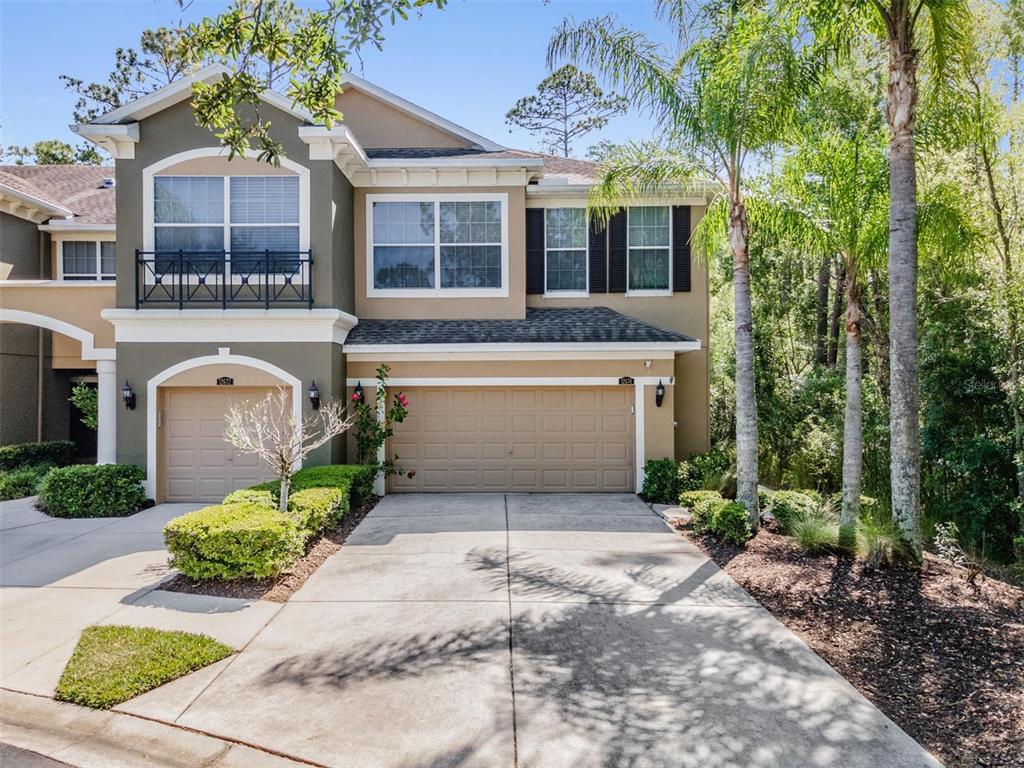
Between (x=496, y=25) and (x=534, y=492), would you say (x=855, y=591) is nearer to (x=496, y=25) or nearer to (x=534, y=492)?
(x=534, y=492)

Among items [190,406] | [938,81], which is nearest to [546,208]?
[938,81]

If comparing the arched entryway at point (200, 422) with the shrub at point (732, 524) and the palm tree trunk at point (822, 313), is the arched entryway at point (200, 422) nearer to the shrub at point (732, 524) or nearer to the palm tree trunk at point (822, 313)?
the shrub at point (732, 524)

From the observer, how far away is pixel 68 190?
16.4 m

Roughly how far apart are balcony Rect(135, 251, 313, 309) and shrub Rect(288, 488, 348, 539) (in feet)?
12.5

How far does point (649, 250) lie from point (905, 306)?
Answer: 645cm

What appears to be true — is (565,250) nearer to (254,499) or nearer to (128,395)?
(254,499)

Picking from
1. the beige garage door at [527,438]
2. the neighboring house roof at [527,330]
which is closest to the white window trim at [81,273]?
the neighboring house roof at [527,330]

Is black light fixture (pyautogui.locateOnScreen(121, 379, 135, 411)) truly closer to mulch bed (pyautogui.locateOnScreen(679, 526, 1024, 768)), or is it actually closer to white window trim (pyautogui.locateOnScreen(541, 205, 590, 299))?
white window trim (pyautogui.locateOnScreen(541, 205, 590, 299))

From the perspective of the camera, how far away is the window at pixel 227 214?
1134cm

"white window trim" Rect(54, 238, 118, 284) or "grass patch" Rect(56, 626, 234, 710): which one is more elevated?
"white window trim" Rect(54, 238, 118, 284)

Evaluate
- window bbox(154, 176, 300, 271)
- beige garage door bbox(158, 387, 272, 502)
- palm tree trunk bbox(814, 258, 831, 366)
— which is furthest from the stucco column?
palm tree trunk bbox(814, 258, 831, 366)

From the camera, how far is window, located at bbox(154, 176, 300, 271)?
37.2 feet

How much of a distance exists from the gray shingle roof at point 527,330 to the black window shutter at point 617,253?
609 mm

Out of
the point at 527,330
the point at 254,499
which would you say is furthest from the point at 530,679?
the point at 527,330
